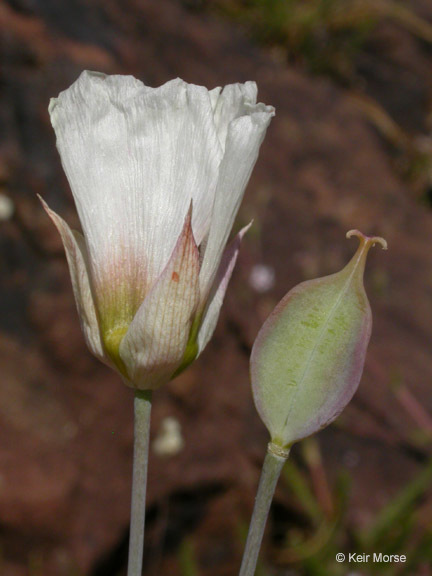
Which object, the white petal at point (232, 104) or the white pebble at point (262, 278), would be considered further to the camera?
the white pebble at point (262, 278)

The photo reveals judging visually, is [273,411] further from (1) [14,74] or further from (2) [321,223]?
(2) [321,223]

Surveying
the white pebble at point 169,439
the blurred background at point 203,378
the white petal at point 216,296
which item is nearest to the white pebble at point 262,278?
the blurred background at point 203,378

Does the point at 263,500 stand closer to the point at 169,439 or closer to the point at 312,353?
the point at 312,353

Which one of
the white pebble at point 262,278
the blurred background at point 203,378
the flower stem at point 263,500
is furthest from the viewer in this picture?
the white pebble at point 262,278

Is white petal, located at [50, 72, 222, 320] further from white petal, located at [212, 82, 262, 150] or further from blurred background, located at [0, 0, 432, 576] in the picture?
blurred background, located at [0, 0, 432, 576]

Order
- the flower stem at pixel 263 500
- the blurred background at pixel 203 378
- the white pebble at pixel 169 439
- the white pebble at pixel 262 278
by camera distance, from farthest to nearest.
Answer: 1. the white pebble at pixel 262 278
2. the white pebble at pixel 169 439
3. the blurred background at pixel 203 378
4. the flower stem at pixel 263 500

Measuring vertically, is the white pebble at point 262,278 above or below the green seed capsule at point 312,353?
below

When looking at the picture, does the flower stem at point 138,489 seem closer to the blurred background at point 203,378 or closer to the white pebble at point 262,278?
the blurred background at point 203,378

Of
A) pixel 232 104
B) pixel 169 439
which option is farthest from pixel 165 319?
pixel 169 439
